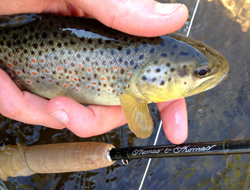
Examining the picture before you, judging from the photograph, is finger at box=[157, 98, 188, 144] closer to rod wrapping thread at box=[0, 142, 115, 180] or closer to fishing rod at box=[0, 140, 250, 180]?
fishing rod at box=[0, 140, 250, 180]

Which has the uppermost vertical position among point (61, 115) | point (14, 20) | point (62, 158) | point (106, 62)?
point (14, 20)

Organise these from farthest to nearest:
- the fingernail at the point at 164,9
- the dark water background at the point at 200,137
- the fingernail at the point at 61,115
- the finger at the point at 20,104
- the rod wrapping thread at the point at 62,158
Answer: the dark water background at the point at 200,137 → the rod wrapping thread at the point at 62,158 → the finger at the point at 20,104 → the fingernail at the point at 61,115 → the fingernail at the point at 164,9

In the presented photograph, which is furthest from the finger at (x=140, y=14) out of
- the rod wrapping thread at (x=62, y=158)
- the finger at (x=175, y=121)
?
the rod wrapping thread at (x=62, y=158)

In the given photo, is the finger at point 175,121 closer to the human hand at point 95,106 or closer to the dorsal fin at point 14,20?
the human hand at point 95,106

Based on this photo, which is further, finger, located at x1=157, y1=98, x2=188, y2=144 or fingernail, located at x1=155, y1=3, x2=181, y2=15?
finger, located at x1=157, y1=98, x2=188, y2=144

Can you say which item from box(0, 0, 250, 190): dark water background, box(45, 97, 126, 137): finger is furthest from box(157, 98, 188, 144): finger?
box(0, 0, 250, 190): dark water background

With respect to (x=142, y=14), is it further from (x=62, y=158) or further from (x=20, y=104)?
(x=62, y=158)

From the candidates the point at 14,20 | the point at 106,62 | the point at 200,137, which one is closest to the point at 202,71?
the point at 106,62

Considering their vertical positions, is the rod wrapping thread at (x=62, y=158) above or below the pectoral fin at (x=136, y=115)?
below
